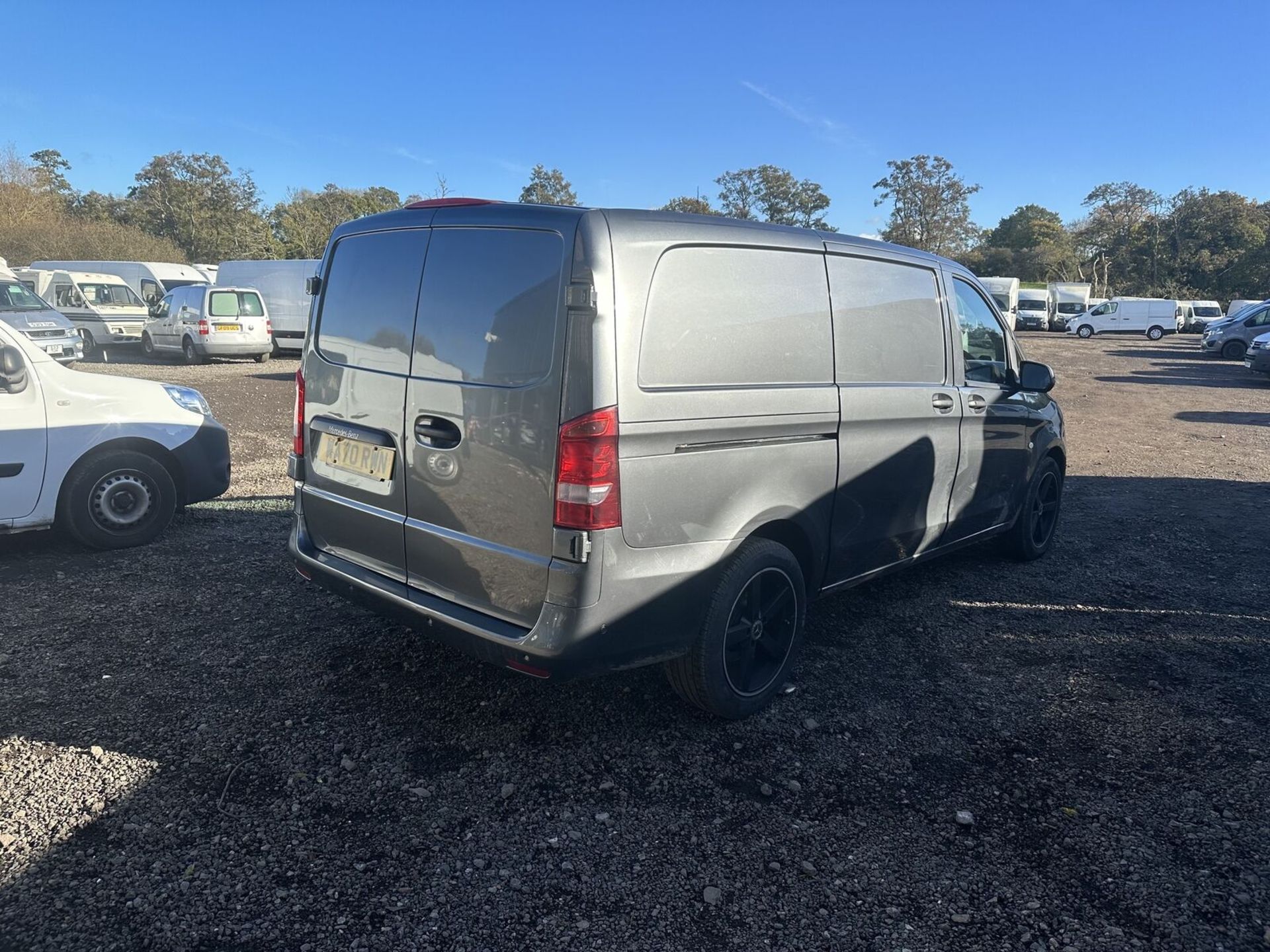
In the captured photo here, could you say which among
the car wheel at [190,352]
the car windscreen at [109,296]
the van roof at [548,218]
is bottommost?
the van roof at [548,218]

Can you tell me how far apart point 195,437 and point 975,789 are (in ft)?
17.3

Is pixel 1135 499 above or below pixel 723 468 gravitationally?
below

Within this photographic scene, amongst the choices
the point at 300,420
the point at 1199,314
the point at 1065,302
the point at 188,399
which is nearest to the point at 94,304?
the point at 188,399

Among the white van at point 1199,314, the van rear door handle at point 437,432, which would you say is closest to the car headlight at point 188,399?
the van rear door handle at point 437,432

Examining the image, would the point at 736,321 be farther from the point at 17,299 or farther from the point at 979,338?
the point at 17,299

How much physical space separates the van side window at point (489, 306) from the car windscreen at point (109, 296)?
22.4 meters

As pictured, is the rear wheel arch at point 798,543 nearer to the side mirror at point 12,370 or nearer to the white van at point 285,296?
the side mirror at point 12,370

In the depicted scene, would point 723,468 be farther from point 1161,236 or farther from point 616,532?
point 1161,236

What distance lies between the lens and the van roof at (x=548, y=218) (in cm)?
293

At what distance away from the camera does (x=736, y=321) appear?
324 cm

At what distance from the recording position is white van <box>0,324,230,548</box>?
498 centimetres

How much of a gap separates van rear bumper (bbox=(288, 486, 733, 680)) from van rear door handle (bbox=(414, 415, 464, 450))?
60cm

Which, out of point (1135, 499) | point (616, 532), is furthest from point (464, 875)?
point (1135, 499)

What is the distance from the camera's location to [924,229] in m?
75.1
